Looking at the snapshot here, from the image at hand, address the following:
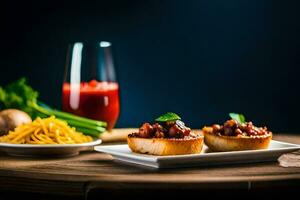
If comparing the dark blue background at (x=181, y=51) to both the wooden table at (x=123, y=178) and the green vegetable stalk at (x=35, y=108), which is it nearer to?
the green vegetable stalk at (x=35, y=108)

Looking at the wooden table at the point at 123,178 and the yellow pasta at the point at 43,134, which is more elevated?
the yellow pasta at the point at 43,134

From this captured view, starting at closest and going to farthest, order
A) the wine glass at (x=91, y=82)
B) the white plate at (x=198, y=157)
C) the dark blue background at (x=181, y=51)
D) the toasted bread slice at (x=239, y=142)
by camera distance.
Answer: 1. the white plate at (x=198, y=157)
2. the toasted bread slice at (x=239, y=142)
3. the wine glass at (x=91, y=82)
4. the dark blue background at (x=181, y=51)

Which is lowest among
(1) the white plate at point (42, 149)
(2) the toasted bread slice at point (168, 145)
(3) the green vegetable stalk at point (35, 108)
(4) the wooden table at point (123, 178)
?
(4) the wooden table at point (123, 178)

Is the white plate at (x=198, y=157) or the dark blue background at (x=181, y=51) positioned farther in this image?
the dark blue background at (x=181, y=51)

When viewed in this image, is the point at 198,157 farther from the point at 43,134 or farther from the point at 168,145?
the point at 43,134

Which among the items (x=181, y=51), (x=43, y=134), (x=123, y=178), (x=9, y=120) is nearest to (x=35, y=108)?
(x=9, y=120)

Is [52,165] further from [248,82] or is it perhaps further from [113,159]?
[248,82]

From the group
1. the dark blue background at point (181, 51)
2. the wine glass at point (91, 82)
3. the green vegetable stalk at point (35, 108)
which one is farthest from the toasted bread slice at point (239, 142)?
the dark blue background at point (181, 51)
